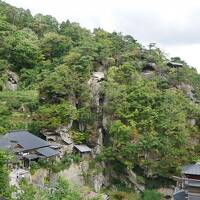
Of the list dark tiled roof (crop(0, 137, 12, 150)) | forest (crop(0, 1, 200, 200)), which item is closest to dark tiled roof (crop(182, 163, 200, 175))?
dark tiled roof (crop(0, 137, 12, 150))

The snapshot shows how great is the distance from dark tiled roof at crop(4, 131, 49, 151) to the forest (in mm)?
1876

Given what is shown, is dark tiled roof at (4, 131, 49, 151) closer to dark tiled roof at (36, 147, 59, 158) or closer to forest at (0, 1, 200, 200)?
dark tiled roof at (36, 147, 59, 158)

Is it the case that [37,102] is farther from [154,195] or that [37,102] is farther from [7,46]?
[154,195]

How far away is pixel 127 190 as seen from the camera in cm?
2512

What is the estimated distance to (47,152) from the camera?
2277 cm

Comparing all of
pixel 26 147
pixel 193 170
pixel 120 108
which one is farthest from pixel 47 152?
pixel 193 170

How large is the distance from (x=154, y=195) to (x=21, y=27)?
23.0m

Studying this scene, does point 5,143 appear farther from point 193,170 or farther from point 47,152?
point 193,170

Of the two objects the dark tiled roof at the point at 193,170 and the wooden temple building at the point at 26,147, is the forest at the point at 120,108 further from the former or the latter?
the dark tiled roof at the point at 193,170

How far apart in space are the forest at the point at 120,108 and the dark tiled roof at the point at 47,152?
84.2 inches

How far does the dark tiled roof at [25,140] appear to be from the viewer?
22.1m

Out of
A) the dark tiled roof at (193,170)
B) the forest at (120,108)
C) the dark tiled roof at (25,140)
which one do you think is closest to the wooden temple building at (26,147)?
the dark tiled roof at (25,140)

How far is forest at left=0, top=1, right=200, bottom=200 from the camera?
25.0 meters

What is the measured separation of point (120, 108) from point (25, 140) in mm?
6686
